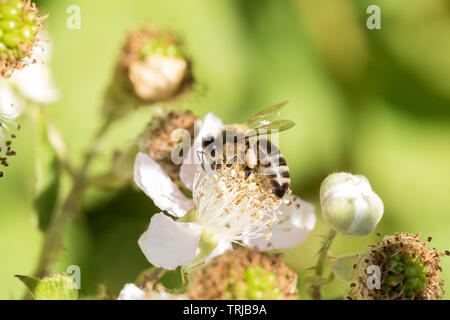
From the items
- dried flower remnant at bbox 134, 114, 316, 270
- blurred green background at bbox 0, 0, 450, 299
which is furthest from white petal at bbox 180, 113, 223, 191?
blurred green background at bbox 0, 0, 450, 299

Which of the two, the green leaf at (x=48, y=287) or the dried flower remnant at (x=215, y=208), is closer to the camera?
the green leaf at (x=48, y=287)

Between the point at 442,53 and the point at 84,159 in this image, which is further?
the point at 442,53

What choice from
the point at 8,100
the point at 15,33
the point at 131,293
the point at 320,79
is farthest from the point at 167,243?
the point at 320,79

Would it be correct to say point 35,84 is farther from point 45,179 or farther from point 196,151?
point 196,151

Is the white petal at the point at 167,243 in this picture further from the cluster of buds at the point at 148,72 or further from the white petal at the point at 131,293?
the cluster of buds at the point at 148,72

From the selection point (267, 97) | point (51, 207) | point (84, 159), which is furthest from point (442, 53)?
point (51, 207)

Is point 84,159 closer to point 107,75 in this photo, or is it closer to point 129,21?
point 107,75

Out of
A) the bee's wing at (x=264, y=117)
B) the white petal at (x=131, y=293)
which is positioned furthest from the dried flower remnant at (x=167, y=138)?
the white petal at (x=131, y=293)
